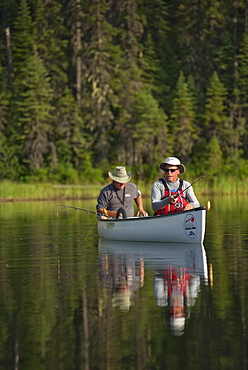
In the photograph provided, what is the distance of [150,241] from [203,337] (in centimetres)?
1110

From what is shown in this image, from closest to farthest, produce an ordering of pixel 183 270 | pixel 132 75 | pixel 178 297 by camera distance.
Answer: pixel 178 297
pixel 183 270
pixel 132 75

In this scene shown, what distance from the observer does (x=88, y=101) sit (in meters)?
66.3

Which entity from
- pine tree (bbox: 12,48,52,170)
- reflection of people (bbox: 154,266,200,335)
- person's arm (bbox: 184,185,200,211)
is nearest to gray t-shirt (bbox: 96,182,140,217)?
person's arm (bbox: 184,185,200,211)

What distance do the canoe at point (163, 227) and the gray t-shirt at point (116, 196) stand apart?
38 centimetres

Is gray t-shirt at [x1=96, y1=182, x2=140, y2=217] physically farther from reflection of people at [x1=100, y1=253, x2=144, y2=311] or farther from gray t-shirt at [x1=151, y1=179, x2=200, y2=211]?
reflection of people at [x1=100, y1=253, x2=144, y2=311]

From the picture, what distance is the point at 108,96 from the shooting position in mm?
65812

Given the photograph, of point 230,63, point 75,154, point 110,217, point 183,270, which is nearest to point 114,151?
point 75,154

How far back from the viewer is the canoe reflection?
10047 millimetres

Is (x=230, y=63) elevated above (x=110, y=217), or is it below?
above

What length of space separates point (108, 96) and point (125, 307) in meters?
56.6

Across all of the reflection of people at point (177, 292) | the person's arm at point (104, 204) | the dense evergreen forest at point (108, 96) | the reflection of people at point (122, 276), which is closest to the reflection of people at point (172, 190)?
the reflection of people at point (122, 276)

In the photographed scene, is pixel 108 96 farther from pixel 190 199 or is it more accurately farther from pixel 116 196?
pixel 190 199

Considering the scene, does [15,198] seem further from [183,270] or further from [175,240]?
[183,270]

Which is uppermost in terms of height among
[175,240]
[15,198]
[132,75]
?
[132,75]
